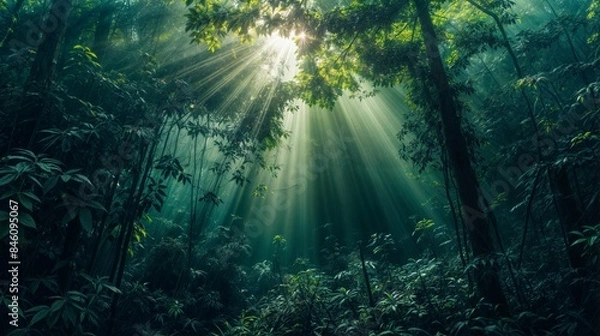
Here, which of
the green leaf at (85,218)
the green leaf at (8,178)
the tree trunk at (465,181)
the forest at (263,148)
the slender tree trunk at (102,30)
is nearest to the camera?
the green leaf at (8,178)

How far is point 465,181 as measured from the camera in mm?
4141

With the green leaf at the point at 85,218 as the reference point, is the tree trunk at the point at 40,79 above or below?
above

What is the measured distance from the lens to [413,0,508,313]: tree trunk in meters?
3.71

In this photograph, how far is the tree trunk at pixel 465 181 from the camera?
3.71 meters

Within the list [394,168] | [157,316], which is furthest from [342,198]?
[157,316]

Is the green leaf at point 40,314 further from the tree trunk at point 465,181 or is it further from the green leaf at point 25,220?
the tree trunk at point 465,181

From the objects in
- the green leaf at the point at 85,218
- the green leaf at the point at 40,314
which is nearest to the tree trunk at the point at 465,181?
the green leaf at the point at 85,218

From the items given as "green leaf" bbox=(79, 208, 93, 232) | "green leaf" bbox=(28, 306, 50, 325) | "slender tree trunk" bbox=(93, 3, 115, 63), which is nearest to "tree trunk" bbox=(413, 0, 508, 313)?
"green leaf" bbox=(79, 208, 93, 232)

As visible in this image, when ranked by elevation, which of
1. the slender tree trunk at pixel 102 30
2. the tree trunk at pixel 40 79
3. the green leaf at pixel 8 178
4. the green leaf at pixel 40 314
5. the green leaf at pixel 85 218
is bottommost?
the green leaf at pixel 40 314

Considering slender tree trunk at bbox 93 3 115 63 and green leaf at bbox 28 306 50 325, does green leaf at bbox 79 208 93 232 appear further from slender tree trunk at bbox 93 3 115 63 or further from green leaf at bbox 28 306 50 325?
slender tree trunk at bbox 93 3 115 63

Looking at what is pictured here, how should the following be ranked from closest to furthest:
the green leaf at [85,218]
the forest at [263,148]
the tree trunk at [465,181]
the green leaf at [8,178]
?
1. the green leaf at [8,178]
2. the green leaf at [85,218]
3. the forest at [263,148]
4. the tree trunk at [465,181]

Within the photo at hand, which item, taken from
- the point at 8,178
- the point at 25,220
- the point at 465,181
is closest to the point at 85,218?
the point at 25,220

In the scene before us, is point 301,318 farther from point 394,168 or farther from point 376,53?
point 394,168

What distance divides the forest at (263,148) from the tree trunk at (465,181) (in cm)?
2
